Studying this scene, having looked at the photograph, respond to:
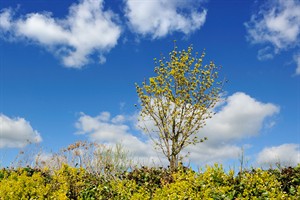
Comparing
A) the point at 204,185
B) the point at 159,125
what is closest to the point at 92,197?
the point at 204,185

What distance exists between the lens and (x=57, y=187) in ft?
36.0

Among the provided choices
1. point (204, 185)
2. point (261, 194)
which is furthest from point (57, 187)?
point (261, 194)

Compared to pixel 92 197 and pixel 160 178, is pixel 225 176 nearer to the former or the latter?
pixel 160 178

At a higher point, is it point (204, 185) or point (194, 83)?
point (194, 83)

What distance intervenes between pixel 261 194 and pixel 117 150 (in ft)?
28.3

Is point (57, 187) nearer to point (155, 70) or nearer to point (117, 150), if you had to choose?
point (117, 150)

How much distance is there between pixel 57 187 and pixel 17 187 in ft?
3.43

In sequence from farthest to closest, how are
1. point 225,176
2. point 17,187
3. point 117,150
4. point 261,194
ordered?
point 117,150
point 17,187
point 225,176
point 261,194

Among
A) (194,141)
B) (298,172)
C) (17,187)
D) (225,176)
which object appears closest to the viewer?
(225,176)

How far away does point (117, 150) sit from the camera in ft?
51.2

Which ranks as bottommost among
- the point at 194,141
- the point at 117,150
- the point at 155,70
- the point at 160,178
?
the point at 160,178

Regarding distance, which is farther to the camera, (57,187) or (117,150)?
(117,150)

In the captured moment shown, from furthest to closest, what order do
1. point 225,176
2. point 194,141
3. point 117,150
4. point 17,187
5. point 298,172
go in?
point 194,141 → point 117,150 → point 17,187 → point 298,172 → point 225,176

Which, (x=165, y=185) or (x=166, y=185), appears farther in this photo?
(x=165, y=185)
